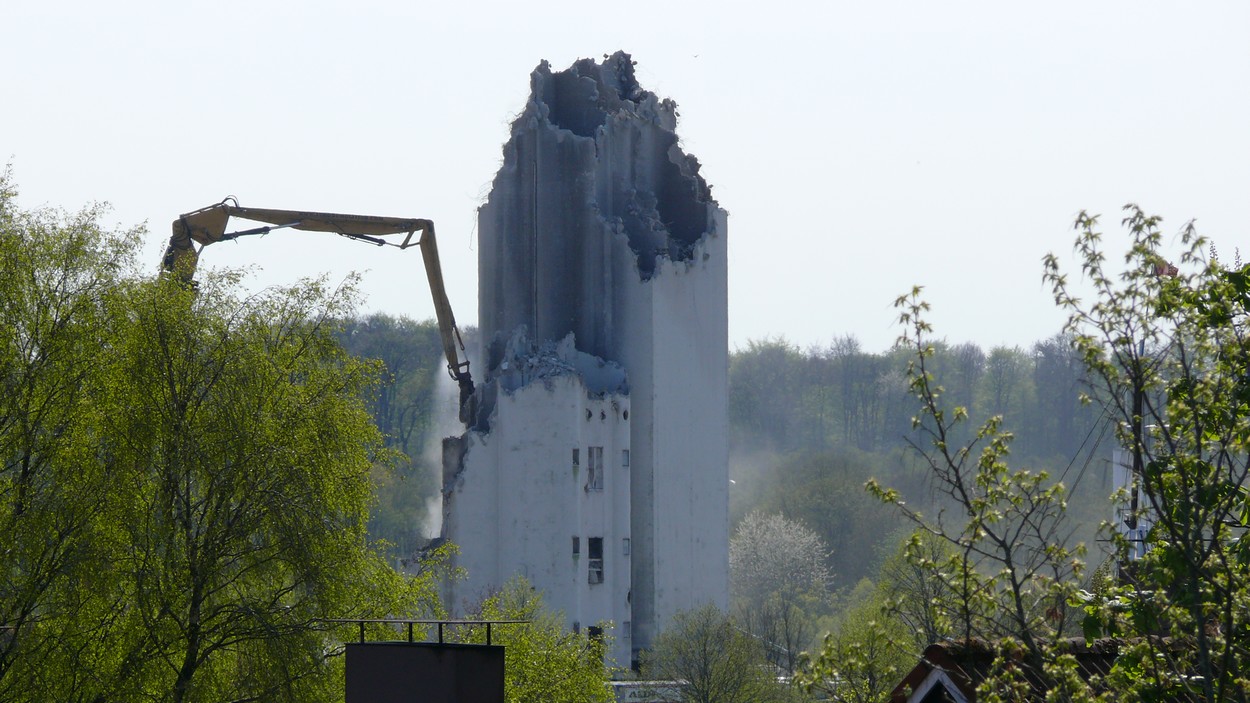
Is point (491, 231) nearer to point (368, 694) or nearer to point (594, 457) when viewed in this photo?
point (594, 457)

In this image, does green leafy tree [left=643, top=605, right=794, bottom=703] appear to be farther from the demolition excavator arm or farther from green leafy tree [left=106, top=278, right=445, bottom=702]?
green leafy tree [left=106, top=278, right=445, bottom=702]

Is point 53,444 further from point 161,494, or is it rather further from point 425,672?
point 425,672

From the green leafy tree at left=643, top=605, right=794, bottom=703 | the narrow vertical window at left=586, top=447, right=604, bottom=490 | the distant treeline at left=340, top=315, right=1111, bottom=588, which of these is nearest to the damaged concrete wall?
the narrow vertical window at left=586, top=447, right=604, bottom=490

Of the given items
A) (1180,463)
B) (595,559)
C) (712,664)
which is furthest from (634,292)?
(1180,463)

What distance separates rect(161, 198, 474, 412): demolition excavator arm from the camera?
58.2 metres

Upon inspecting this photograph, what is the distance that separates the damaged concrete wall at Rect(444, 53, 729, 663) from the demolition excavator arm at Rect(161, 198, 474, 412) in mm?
1508

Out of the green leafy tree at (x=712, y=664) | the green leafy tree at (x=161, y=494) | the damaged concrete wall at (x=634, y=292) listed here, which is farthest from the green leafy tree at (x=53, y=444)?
the damaged concrete wall at (x=634, y=292)

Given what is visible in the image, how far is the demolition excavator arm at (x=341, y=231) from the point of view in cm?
5816

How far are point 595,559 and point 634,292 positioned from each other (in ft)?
34.0

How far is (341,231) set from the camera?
65.4m

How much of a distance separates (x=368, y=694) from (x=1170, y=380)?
9.22 metres

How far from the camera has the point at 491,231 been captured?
72.1 m

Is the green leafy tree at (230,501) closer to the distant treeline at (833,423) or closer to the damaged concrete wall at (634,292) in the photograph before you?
the damaged concrete wall at (634,292)

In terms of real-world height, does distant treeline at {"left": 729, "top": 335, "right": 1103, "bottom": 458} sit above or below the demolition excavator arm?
above
